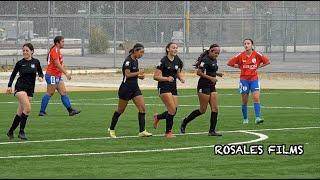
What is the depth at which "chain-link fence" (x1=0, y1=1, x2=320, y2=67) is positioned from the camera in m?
50.3

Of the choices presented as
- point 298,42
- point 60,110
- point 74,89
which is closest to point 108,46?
point 298,42

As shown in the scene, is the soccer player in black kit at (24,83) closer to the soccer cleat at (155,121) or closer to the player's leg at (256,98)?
the soccer cleat at (155,121)

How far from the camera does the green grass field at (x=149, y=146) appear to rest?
1443 cm

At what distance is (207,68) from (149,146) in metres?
3.03

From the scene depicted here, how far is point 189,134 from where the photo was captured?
2048cm

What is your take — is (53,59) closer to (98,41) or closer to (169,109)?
(169,109)

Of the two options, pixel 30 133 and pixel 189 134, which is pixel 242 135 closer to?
pixel 189 134

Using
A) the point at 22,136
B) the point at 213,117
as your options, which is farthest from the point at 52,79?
the point at 213,117

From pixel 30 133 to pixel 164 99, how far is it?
9.31ft

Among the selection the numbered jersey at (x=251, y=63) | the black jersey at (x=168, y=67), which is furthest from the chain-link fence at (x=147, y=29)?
the black jersey at (x=168, y=67)

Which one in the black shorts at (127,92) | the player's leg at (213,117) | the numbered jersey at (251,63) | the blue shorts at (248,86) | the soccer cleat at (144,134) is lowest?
the soccer cleat at (144,134)

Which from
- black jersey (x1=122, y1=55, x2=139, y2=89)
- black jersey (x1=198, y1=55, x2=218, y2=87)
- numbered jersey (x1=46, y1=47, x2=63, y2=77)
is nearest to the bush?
numbered jersey (x1=46, y1=47, x2=63, y2=77)

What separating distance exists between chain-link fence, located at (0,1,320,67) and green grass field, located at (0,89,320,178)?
21.3m

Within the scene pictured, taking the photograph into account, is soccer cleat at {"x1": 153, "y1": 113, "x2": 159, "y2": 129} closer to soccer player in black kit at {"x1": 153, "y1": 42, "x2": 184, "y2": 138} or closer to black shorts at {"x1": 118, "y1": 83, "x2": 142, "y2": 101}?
soccer player in black kit at {"x1": 153, "y1": 42, "x2": 184, "y2": 138}
